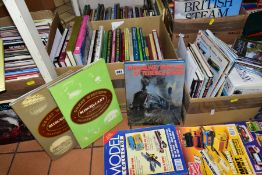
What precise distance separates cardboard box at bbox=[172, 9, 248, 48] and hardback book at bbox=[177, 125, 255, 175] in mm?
546

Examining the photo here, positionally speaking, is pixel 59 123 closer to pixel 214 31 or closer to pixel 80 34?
pixel 80 34

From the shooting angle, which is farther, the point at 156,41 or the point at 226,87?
the point at 156,41

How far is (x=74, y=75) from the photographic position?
1.06m

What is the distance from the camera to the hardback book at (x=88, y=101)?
1.07 m

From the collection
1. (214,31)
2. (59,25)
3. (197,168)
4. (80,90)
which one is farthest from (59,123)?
(214,31)

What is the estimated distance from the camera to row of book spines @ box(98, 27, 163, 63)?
4.12 ft

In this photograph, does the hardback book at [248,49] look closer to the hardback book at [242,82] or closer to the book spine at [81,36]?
the hardback book at [242,82]

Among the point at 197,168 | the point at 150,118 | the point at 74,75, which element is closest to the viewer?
the point at 74,75

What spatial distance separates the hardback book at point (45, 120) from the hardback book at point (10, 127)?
0.75 feet

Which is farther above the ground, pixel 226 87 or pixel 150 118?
pixel 226 87

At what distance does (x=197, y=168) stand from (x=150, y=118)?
37cm

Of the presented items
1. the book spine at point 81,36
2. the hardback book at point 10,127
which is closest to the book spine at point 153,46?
the book spine at point 81,36

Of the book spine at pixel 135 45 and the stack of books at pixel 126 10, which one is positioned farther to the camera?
the stack of books at pixel 126 10

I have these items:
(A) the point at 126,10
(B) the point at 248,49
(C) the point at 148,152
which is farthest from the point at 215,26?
(C) the point at 148,152
